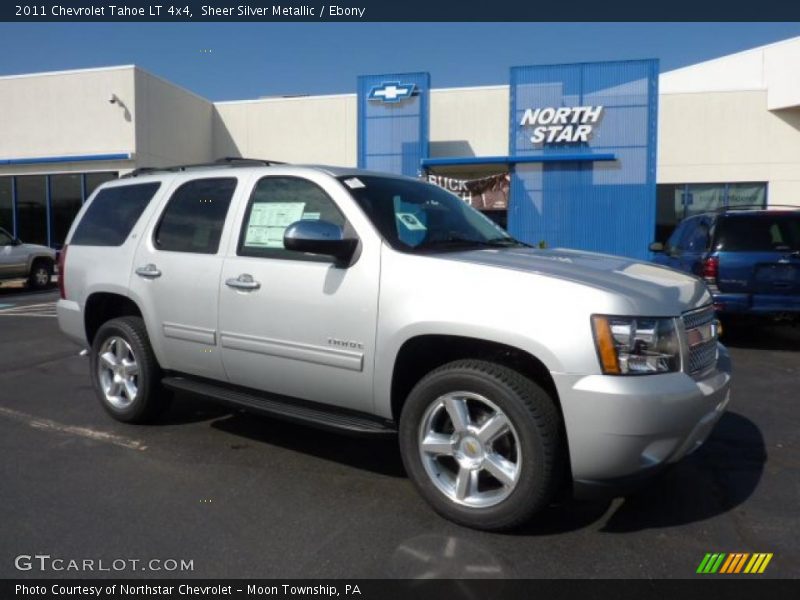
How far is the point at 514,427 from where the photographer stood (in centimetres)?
310

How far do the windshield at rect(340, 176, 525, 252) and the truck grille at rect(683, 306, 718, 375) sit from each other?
4.09 ft

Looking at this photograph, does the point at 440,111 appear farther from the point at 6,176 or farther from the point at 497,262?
the point at 497,262

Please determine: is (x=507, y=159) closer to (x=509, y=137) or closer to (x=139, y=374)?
(x=509, y=137)

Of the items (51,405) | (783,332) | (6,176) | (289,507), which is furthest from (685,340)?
(6,176)

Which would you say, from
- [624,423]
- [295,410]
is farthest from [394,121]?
[624,423]

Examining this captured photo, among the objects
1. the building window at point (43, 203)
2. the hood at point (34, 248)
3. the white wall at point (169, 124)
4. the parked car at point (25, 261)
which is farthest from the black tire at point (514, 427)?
the building window at point (43, 203)

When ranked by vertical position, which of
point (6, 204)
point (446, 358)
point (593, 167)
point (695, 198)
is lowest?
point (446, 358)

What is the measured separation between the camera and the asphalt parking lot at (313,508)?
9.86ft

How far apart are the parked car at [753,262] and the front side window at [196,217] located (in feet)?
19.6

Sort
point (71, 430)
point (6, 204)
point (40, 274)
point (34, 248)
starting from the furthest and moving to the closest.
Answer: point (6, 204), point (40, 274), point (34, 248), point (71, 430)

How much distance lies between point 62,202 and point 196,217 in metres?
20.7

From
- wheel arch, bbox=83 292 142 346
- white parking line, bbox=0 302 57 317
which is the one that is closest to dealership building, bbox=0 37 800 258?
white parking line, bbox=0 302 57 317

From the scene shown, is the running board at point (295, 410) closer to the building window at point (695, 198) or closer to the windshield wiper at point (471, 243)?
the windshield wiper at point (471, 243)
